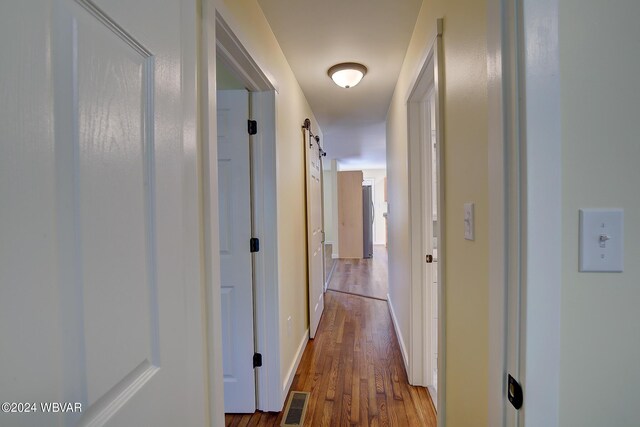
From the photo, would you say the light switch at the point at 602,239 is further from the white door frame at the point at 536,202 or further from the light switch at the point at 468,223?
the light switch at the point at 468,223

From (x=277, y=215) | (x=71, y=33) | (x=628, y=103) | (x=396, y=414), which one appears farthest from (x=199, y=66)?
(x=396, y=414)

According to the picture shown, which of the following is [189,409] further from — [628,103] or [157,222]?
[628,103]

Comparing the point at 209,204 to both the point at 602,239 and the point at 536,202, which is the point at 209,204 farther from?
the point at 602,239

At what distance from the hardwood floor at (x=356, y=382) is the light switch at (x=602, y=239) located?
1.58m

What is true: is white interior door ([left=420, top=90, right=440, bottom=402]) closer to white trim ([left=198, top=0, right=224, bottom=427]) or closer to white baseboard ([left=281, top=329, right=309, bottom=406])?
white baseboard ([left=281, top=329, right=309, bottom=406])

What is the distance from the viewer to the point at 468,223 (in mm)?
947

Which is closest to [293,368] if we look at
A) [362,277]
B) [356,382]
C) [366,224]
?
[356,382]

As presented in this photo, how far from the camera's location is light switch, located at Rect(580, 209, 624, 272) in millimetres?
580

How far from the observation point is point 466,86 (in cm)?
97

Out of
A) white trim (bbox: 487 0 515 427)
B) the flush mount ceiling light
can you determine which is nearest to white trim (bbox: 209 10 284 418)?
the flush mount ceiling light

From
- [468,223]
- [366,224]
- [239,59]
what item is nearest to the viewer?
[468,223]

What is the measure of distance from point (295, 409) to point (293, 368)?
0.37m

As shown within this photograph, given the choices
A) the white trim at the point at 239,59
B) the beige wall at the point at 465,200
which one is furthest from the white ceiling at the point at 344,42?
the beige wall at the point at 465,200

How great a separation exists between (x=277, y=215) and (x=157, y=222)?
1.23 m
